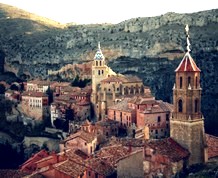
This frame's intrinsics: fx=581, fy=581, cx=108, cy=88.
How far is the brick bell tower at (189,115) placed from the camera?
35.3m

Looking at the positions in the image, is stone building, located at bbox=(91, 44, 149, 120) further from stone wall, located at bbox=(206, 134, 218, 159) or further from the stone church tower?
stone wall, located at bbox=(206, 134, 218, 159)

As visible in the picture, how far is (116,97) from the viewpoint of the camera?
5712 centimetres

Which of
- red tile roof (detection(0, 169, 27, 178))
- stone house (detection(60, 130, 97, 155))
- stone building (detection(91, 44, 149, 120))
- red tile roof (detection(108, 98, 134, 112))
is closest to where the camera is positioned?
red tile roof (detection(0, 169, 27, 178))

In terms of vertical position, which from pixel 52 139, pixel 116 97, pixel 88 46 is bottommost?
pixel 52 139

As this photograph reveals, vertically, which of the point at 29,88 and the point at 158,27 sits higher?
the point at 158,27

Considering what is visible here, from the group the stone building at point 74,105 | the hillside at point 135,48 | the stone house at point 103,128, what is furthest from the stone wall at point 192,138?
the stone building at point 74,105

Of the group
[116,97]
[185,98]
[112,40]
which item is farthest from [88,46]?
[185,98]

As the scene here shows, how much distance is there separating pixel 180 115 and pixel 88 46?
52387 millimetres

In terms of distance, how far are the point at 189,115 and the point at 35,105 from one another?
28805 mm

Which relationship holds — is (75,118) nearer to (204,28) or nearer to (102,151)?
(102,151)

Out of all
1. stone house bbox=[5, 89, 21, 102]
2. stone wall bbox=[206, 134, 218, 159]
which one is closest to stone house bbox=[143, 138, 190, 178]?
stone wall bbox=[206, 134, 218, 159]

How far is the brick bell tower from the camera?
35.3 m

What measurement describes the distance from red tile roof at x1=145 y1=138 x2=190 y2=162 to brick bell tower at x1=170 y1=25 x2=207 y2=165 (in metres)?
0.34

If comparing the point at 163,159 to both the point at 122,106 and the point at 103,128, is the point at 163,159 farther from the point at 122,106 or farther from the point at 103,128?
the point at 122,106
